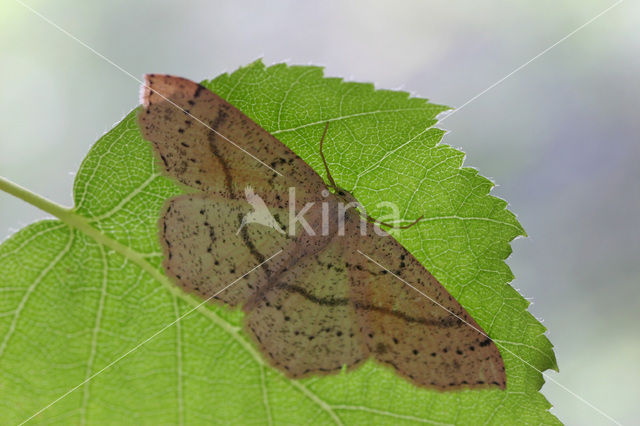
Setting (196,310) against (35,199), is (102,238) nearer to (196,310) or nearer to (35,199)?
(35,199)

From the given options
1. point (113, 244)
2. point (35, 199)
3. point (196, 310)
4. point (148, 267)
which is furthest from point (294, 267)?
point (35, 199)

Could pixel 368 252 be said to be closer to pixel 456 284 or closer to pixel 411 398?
pixel 456 284

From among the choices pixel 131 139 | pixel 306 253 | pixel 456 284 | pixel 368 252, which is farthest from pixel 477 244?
pixel 131 139

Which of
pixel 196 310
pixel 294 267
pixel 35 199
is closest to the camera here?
pixel 35 199

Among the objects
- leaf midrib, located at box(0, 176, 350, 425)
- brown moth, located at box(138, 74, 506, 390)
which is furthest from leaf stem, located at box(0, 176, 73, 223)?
brown moth, located at box(138, 74, 506, 390)

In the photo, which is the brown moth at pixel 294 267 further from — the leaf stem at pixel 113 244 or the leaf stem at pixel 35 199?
the leaf stem at pixel 35 199

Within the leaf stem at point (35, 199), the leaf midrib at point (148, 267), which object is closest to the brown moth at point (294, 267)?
the leaf midrib at point (148, 267)
